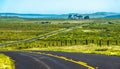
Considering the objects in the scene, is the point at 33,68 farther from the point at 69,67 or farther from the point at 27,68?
the point at 69,67

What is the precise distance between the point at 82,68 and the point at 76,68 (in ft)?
1.08

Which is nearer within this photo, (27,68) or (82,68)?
(82,68)

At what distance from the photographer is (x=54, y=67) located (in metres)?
19.7

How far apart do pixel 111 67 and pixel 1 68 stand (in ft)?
21.4

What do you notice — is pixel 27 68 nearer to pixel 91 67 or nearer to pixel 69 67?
pixel 69 67

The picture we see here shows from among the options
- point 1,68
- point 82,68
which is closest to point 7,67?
point 1,68

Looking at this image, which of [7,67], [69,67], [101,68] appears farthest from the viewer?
[7,67]

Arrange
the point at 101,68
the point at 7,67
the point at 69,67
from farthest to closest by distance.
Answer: the point at 7,67 → the point at 69,67 → the point at 101,68

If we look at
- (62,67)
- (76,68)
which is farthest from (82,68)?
(62,67)

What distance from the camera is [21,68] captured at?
65.4 feet

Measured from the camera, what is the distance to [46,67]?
65.4ft

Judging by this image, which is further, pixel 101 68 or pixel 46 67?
pixel 46 67

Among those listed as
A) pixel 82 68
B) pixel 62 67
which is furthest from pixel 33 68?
pixel 82 68

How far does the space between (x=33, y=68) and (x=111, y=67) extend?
438 cm
